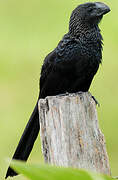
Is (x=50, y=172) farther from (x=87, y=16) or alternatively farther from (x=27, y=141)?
(x=87, y=16)

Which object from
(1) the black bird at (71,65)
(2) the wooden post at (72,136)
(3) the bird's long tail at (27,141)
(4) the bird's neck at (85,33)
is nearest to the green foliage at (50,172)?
(2) the wooden post at (72,136)

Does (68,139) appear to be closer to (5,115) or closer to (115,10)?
(5,115)

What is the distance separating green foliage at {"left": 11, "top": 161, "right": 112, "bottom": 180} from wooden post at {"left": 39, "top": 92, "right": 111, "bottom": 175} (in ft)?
3.98

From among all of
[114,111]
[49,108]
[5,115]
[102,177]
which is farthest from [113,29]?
[102,177]

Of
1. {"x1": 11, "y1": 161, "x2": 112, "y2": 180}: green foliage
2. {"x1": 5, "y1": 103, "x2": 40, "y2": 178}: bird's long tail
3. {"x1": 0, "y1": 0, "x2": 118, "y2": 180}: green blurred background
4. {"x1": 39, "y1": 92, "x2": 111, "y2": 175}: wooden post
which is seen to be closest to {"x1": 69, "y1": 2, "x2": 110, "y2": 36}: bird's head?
{"x1": 5, "y1": 103, "x2": 40, "y2": 178}: bird's long tail

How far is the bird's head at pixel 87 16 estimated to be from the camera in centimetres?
358

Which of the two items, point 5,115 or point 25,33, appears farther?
point 25,33

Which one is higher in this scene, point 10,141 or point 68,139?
point 68,139

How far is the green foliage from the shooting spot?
0.51 m

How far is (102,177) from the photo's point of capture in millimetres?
527

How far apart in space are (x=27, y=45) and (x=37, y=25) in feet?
3.19

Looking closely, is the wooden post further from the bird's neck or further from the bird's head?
the bird's head

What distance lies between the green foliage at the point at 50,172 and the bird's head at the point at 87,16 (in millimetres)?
3114

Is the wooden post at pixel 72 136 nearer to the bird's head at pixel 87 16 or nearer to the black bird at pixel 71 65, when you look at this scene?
the black bird at pixel 71 65
